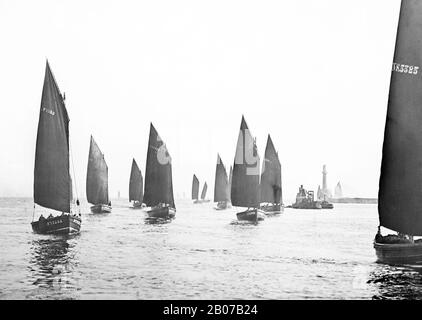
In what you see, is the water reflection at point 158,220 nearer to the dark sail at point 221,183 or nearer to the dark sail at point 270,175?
the dark sail at point 270,175

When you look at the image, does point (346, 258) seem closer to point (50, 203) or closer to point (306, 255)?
point (306, 255)

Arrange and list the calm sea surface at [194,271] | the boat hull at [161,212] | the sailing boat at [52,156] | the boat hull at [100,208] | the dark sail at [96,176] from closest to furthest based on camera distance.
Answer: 1. the calm sea surface at [194,271]
2. the sailing boat at [52,156]
3. the boat hull at [161,212]
4. the dark sail at [96,176]
5. the boat hull at [100,208]

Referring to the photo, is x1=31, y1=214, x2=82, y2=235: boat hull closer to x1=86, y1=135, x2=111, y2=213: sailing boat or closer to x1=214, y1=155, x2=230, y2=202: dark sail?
x1=86, y1=135, x2=111, y2=213: sailing boat

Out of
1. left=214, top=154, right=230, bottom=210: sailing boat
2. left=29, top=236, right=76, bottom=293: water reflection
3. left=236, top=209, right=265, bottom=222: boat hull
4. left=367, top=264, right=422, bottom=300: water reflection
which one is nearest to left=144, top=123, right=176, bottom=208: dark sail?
left=236, top=209, right=265, bottom=222: boat hull

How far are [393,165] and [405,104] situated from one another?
6.82 ft

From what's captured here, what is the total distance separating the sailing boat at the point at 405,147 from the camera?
623 inches

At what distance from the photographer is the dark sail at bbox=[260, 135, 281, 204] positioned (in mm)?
54812

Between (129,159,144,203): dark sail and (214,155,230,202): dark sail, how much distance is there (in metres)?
10.1

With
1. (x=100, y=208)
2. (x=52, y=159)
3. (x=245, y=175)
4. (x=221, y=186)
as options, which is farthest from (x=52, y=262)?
(x=221, y=186)

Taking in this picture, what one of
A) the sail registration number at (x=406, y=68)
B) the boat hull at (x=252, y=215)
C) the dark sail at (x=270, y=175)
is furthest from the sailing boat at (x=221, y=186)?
the sail registration number at (x=406, y=68)

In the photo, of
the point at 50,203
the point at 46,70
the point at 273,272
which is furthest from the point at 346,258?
the point at 46,70

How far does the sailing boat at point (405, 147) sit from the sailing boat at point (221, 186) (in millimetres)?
48493

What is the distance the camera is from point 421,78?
16.0m

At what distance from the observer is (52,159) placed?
82.3 ft
